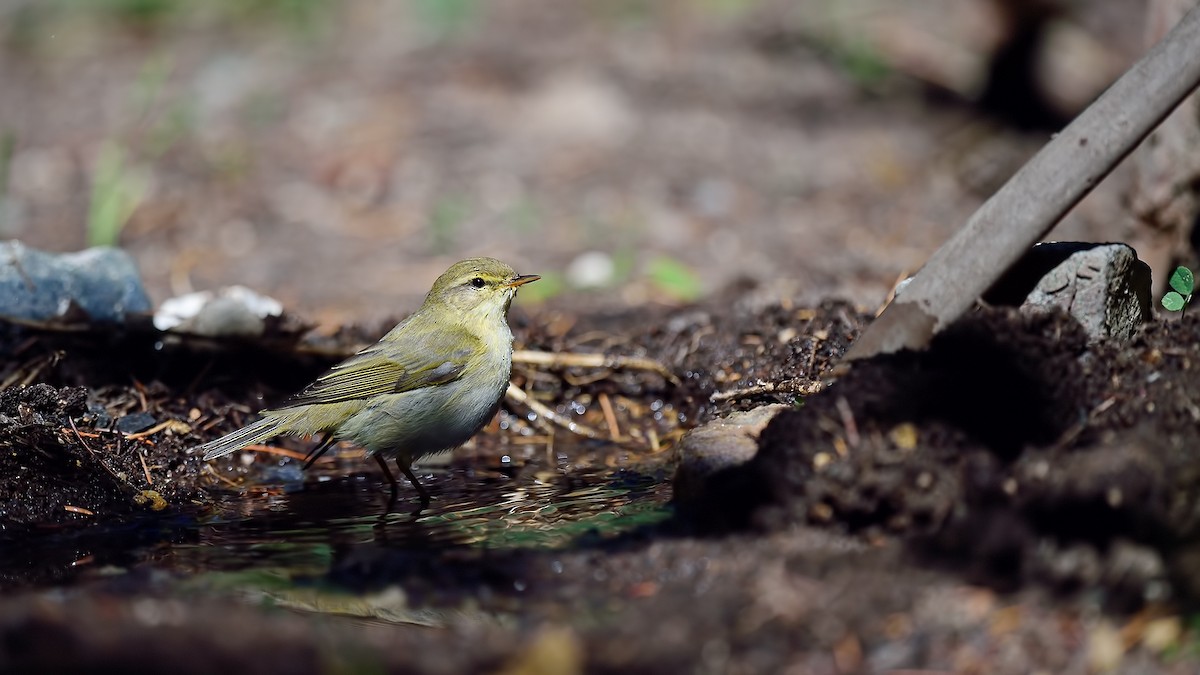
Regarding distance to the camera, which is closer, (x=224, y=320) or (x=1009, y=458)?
(x=1009, y=458)

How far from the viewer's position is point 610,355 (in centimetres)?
574

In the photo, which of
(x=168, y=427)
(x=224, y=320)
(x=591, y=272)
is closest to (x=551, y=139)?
(x=591, y=272)

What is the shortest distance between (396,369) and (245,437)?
0.70 metres

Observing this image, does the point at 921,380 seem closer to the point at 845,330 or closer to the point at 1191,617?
the point at 1191,617

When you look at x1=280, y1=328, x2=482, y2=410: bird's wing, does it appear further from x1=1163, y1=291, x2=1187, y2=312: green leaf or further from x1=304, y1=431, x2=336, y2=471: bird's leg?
x1=1163, y1=291, x2=1187, y2=312: green leaf

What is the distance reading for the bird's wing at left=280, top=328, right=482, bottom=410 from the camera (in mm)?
4930

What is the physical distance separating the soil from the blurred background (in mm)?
45

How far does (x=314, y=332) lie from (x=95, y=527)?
7.55 feet

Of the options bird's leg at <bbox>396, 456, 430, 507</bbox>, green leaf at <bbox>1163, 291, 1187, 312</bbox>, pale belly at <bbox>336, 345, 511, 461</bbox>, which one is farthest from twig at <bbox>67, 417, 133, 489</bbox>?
green leaf at <bbox>1163, 291, 1187, 312</bbox>

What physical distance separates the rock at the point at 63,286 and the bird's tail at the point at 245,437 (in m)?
1.15

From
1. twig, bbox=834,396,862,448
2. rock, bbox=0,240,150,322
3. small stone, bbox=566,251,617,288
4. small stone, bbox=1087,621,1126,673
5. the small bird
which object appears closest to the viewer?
small stone, bbox=1087,621,1126,673

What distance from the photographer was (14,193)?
364 inches

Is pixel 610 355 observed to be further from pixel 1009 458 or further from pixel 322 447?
pixel 1009 458

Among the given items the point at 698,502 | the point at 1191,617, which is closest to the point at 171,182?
the point at 698,502
